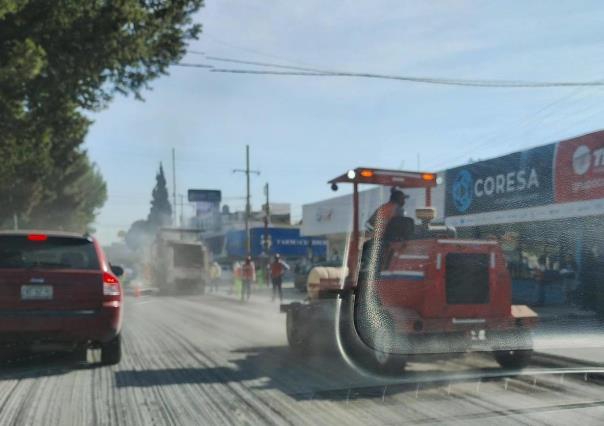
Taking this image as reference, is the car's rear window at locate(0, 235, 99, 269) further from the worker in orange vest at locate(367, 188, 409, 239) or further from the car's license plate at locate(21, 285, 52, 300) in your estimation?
the worker in orange vest at locate(367, 188, 409, 239)

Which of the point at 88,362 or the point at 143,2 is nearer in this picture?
the point at 88,362

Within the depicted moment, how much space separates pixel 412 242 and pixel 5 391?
4.22 metres

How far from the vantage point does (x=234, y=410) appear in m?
5.37

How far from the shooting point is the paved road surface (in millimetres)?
5113

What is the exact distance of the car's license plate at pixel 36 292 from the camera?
7.07 meters

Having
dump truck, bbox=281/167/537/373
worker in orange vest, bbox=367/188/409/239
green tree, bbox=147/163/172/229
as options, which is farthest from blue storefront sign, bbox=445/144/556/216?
green tree, bbox=147/163/172/229

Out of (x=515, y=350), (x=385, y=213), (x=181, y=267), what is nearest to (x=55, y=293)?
(x=385, y=213)

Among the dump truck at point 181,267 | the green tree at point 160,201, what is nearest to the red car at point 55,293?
the dump truck at point 181,267

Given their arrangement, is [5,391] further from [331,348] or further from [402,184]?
[402,184]

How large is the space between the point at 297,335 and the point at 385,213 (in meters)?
3.13

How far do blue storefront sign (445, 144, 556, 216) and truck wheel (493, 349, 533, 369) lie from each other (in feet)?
5.13

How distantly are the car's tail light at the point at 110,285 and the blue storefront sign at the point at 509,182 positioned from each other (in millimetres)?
4234

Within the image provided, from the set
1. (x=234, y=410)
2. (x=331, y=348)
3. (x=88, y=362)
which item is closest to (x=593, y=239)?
(x=234, y=410)

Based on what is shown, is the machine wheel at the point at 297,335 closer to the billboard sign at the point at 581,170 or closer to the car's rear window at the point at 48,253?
the car's rear window at the point at 48,253
